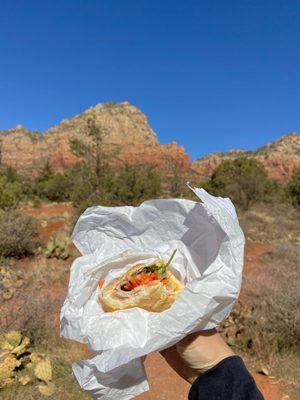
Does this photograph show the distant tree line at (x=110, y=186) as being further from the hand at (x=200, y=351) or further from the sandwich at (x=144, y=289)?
the hand at (x=200, y=351)

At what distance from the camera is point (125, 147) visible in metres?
84.9

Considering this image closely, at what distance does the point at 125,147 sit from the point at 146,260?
84.3 meters

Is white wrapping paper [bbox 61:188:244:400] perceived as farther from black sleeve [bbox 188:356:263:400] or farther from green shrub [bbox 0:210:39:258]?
green shrub [bbox 0:210:39:258]

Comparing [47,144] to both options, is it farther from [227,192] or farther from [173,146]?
[227,192]

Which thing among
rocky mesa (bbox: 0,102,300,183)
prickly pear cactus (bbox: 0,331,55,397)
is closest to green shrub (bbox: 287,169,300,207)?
prickly pear cactus (bbox: 0,331,55,397)

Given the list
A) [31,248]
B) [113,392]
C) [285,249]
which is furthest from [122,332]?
[285,249]

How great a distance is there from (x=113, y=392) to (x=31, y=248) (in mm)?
7575

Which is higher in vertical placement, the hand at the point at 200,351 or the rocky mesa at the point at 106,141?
the rocky mesa at the point at 106,141

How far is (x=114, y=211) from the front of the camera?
1752 millimetres

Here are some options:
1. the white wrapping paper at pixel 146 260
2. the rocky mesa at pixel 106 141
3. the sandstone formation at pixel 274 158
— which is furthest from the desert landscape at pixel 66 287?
the rocky mesa at pixel 106 141

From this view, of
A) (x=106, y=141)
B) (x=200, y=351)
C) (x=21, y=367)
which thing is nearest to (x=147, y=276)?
(x=200, y=351)

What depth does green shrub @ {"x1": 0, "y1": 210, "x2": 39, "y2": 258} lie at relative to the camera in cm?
792

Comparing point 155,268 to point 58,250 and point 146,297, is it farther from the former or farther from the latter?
point 58,250

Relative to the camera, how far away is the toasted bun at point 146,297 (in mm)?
1451
